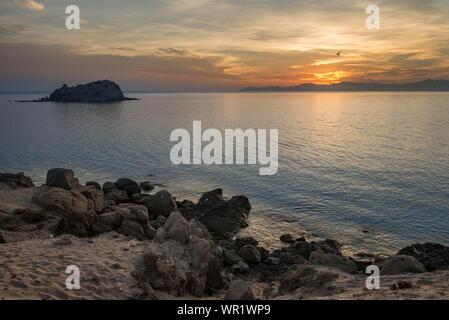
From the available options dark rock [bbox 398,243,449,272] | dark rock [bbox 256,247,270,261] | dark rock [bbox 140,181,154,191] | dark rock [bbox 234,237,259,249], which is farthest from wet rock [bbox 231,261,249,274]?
dark rock [bbox 140,181,154,191]

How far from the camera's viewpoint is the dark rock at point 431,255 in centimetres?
1991

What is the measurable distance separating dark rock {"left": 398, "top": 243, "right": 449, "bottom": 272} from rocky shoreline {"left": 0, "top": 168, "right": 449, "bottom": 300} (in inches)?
2.5

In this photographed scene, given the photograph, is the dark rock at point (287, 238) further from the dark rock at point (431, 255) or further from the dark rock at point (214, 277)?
the dark rock at point (214, 277)

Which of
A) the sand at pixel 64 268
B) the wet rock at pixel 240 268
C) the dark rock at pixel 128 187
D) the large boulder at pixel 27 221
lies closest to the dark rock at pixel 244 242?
the wet rock at pixel 240 268

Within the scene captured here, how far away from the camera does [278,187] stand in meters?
39.2

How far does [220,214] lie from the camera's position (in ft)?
98.3

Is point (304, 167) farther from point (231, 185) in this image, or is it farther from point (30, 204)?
point (30, 204)

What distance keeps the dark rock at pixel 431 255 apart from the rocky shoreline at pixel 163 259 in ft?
0.21

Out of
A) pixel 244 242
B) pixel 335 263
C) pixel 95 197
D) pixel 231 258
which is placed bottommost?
pixel 244 242

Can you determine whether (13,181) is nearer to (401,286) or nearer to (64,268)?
(64,268)

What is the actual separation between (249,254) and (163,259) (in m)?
7.33

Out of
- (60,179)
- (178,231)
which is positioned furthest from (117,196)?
(178,231)

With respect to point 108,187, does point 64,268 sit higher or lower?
higher

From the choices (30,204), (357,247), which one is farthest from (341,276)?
(30,204)
